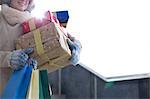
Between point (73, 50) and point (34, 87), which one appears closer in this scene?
point (34, 87)

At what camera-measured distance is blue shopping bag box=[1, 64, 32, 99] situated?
109cm

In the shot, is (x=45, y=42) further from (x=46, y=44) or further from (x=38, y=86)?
(x=38, y=86)

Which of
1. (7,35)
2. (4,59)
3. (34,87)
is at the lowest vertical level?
(34,87)

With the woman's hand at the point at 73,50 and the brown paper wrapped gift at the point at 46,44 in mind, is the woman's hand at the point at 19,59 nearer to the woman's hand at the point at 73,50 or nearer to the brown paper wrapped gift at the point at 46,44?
the brown paper wrapped gift at the point at 46,44

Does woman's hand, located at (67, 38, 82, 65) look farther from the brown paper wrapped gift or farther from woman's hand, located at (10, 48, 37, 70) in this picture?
woman's hand, located at (10, 48, 37, 70)

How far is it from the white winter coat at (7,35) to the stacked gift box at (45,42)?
34 millimetres

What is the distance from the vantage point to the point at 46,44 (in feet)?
3.79

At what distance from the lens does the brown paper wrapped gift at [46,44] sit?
1.15m

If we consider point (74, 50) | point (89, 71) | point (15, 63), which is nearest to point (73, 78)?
point (89, 71)

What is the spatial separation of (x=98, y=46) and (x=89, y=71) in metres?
0.24

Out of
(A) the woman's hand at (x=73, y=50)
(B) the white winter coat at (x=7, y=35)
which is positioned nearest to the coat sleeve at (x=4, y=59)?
(B) the white winter coat at (x=7, y=35)

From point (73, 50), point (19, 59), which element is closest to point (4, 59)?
point (19, 59)

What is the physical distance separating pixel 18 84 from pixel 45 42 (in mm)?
206

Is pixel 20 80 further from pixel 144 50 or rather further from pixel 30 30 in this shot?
pixel 144 50
